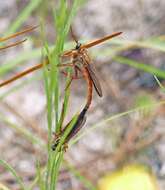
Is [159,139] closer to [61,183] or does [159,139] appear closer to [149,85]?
[149,85]

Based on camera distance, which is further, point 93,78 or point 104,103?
point 104,103

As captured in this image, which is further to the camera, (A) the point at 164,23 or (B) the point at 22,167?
(A) the point at 164,23

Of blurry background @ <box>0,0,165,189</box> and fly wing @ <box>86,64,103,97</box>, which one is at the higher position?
blurry background @ <box>0,0,165,189</box>

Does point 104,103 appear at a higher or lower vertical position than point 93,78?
higher

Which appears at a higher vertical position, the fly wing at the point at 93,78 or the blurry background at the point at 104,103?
the blurry background at the point at 104,103

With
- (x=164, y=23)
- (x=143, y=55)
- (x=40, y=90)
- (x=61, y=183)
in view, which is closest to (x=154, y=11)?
(x=164, y=23)

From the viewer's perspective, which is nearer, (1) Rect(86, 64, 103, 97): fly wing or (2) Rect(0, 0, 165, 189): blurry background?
(1) Rect(86, 64, 103, 97): fly wing

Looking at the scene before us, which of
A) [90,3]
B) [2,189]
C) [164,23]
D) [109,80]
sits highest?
[90,3]

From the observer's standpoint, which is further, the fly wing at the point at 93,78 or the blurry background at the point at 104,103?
the blurry background at the point at 104,103
